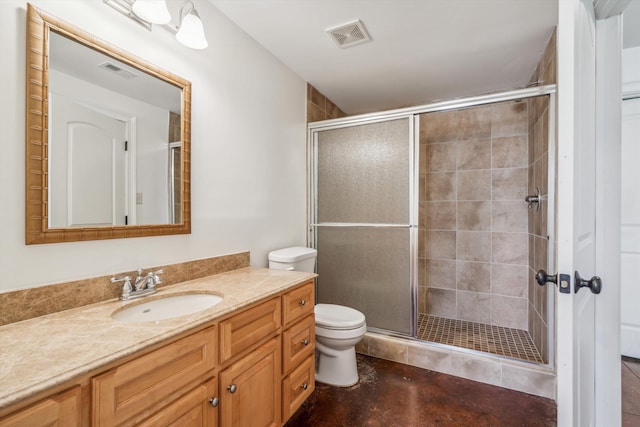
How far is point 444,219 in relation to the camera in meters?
3.01

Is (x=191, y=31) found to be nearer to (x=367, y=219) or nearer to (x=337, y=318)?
(x=367, y=219)

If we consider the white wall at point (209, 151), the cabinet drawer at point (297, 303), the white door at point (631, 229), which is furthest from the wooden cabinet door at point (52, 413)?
the white door at point (631, 229)

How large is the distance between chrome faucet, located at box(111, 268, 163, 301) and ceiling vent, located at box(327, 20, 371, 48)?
5.88 feet

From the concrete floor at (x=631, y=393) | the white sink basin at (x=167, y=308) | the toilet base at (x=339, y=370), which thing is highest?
the white sink basin at (x=167, y=308)

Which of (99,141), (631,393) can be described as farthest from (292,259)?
(631,393)

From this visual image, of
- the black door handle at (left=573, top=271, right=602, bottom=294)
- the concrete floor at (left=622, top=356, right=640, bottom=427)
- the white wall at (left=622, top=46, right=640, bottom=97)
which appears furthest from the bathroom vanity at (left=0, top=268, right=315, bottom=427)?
the white wall at (left=622, top=46, right=640, bottom=97)

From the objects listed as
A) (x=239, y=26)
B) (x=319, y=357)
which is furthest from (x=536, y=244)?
(x=239, y=26)

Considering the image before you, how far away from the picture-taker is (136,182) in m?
1.35

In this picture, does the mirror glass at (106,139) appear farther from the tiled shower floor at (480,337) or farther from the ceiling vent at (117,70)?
the tiled shower floor at (480,337)

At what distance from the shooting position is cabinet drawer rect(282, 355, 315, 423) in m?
1.44

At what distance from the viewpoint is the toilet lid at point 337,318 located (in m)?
1.90

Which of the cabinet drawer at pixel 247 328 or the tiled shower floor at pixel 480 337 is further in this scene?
the tiled shower floor at pixel 480 337

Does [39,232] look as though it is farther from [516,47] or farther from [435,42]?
[516,47]

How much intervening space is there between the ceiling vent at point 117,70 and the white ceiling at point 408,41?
0.74 metres
